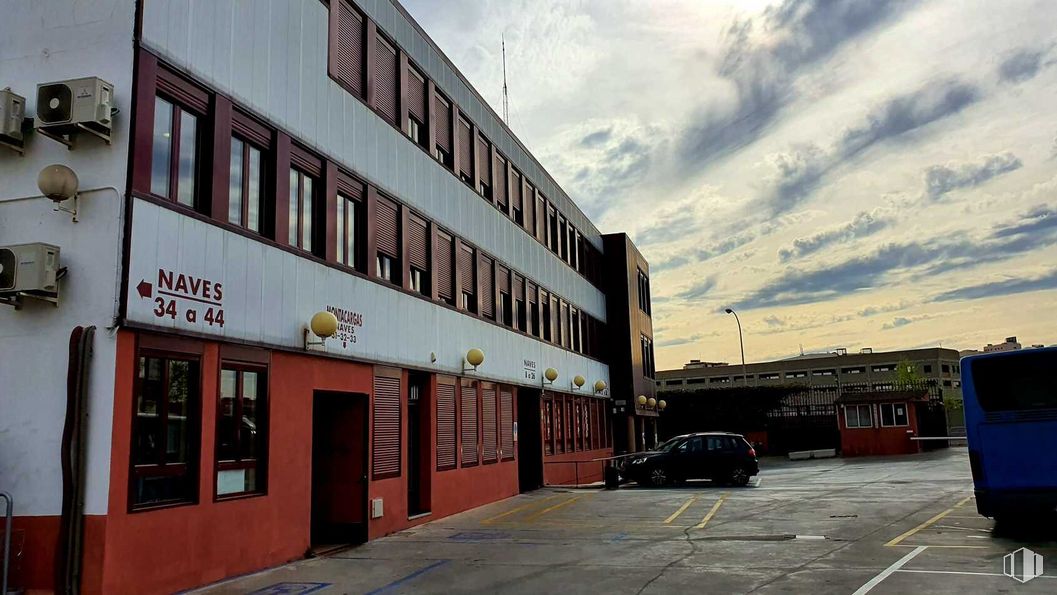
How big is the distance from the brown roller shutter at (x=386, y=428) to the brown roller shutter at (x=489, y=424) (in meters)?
5.16

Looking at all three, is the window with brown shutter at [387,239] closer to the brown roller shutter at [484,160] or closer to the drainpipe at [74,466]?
the brown roller shutter at [484,160]

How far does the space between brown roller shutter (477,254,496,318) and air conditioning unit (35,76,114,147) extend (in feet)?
41.6

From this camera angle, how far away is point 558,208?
31.4 meters

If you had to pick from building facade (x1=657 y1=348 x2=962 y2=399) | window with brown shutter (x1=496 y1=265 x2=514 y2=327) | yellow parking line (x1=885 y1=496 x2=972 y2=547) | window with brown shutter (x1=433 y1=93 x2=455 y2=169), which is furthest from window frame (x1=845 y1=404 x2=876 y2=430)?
building facade (x1=657 y1=348 x2=962 y2=399)

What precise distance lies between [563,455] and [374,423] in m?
14.4

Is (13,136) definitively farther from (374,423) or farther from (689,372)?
(689,372)

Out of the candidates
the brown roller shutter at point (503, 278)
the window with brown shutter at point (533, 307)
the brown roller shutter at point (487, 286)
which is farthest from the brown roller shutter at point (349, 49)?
the window with brown shutter at point (533, 307)

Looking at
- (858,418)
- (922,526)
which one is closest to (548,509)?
(922,526)

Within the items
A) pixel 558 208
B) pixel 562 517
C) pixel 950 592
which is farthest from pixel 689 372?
pixel 950 592

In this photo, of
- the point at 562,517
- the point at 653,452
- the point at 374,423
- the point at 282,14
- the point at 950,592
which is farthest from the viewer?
the point at 653,452

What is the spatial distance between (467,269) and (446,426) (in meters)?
4.38

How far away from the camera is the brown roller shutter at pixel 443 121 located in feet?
65.0

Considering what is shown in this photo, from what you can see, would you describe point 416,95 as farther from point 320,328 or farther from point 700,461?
point 700,461

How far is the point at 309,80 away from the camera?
1376cm
